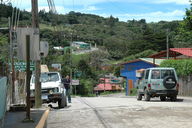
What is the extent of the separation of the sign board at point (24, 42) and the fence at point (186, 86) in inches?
681

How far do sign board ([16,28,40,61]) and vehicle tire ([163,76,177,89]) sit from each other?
8.55 meters

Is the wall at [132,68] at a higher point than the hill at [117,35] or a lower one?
lower

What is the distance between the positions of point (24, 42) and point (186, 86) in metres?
21.7

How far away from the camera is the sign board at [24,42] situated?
32.2 feet

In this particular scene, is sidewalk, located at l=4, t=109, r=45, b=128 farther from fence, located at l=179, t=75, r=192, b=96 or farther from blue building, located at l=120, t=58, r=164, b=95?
blue building, located at l=120, t=58, r=164, b=95

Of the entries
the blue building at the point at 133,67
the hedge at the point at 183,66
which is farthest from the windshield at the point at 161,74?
the blue building at the point at 133,67

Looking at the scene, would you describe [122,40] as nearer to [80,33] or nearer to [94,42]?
[94,42]

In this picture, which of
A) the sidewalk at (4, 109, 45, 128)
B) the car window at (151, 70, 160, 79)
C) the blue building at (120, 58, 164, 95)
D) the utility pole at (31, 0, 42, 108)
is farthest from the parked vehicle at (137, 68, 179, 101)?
the blue building at (120, 58, 164, 95)

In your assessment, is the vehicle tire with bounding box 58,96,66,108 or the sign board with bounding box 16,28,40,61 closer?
the sign board with bounding box 16,28,40,61

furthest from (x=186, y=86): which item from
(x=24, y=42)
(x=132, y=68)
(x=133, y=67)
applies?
(x=132, y=68)

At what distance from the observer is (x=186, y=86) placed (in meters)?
29.3

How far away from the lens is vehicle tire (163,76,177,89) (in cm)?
2025

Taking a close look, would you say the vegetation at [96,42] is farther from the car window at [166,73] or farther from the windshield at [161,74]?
the car window at [166,73]

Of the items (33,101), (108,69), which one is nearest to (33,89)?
(33,101)
